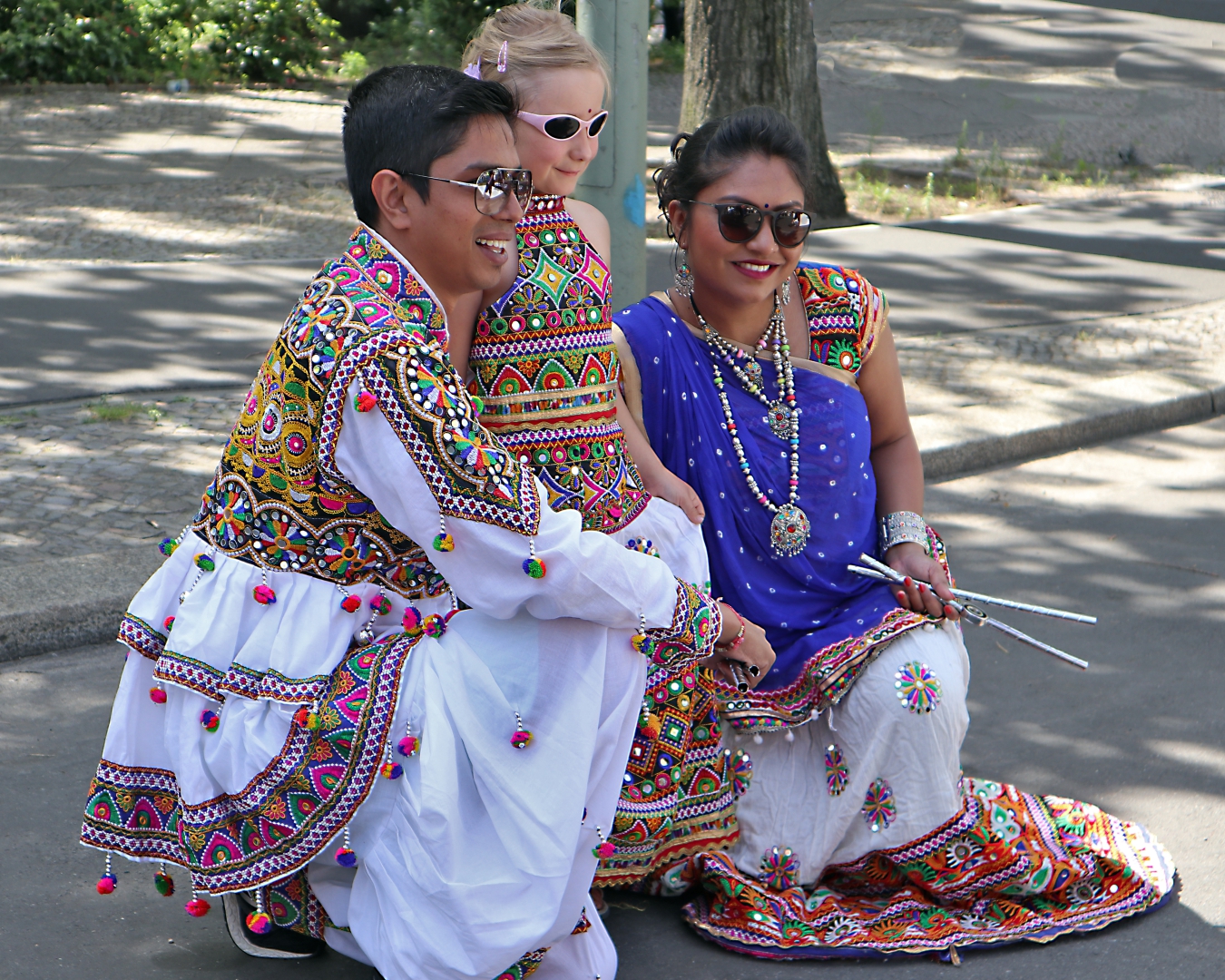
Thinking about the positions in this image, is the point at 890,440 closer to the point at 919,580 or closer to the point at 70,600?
the point at 919,580

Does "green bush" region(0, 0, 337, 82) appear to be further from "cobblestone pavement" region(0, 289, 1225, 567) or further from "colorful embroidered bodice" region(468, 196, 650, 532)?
"colorful embroidered bodice" region(468, 196, 650, 532)

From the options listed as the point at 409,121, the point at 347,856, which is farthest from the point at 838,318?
the point at 347,856

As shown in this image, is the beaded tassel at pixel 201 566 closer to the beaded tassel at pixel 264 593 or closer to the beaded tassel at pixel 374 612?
the beaded tassel at pixel 264 593

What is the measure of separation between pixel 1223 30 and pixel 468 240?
56.0ft

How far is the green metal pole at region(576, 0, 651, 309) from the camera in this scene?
4.53 m

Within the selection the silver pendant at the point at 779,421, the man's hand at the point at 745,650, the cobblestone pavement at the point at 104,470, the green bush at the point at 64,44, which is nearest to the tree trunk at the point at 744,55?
the cobblestone pavement at the point at 104,470

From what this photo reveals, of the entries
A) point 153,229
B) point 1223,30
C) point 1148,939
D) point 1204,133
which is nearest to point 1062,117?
point 1204,133

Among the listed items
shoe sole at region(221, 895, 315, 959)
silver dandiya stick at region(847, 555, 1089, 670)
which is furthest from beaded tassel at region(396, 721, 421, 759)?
silver dandiya stick at region(847, 555, 1089, 670)

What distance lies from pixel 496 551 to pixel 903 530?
124 centimetres

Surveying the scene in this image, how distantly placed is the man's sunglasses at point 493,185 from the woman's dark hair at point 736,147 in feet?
2.21

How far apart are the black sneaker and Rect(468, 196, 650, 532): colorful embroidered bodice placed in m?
0.93

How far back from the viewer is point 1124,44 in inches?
643

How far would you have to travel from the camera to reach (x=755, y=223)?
287cm

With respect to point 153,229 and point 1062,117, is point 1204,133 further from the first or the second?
point 153,229
